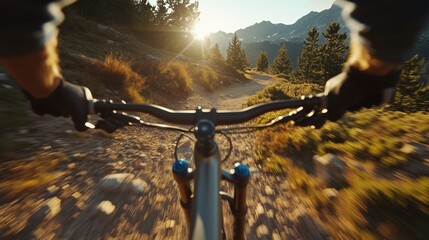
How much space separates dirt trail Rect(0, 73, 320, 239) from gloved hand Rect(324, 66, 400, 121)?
2.02 m

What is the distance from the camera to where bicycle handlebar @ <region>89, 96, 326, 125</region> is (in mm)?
1267

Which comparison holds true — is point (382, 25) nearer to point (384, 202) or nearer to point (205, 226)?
point (205, 226)

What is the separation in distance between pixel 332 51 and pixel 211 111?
5437 cm

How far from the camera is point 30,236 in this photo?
7.90ft

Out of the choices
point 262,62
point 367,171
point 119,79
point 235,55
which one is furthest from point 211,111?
point 262,62

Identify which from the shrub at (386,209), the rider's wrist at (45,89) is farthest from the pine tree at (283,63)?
the rider's wrist at (45,89)

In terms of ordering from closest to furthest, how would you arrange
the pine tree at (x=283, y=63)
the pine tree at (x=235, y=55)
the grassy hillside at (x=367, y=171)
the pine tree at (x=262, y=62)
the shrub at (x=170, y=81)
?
the grassy hillside at (x=367, y=171) → the shrub at (x=170, y=81) → the pine tree at (x=235, y=55) → the pine tree at (x=283, y=63) → the pine tree at (x=262, y=62)

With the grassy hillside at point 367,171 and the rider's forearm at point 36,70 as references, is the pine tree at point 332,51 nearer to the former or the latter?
the grassy hillside at point 367,171

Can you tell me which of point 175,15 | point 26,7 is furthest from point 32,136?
point 175,15

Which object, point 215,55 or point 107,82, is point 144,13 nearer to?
point 215,55

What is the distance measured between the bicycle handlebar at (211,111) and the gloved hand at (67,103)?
0.16 feet

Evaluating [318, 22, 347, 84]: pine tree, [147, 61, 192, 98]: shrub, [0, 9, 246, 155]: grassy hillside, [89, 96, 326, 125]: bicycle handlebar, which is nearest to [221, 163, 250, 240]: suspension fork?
[89, 96, 326, 125]: bicycle handlebar

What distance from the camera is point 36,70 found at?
Result: 3.07 ft

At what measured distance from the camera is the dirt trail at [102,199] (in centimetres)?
264
